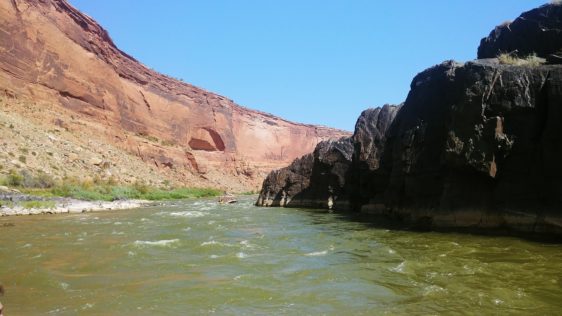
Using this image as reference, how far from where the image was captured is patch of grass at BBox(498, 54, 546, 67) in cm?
1505

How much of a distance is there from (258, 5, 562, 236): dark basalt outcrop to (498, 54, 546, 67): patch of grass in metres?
0.32

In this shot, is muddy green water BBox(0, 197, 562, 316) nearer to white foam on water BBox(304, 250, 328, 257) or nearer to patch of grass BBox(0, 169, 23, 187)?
white foam on water BBox(304, 250, 328, 257)

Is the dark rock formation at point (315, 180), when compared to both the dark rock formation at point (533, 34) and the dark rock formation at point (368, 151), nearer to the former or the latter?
the dark rock formation at point (368, 151)

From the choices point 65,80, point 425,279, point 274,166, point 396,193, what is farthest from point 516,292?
point 274,166

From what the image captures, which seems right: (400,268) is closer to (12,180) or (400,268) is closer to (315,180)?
(315,180)

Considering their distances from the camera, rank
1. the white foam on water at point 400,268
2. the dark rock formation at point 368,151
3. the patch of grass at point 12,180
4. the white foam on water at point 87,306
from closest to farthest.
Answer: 1. the white foam on water at point 87,306
2. the white foam on water at point 400,268
3. the dark rock formation at point 368,151
4. the patch of grass at point 12,180

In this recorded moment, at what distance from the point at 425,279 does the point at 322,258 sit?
3245mm

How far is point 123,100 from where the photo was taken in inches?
2522

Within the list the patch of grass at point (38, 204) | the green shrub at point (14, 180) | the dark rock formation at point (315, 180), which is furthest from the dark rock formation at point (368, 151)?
the green shrub at point (14, 180)

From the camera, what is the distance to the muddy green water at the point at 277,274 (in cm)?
738

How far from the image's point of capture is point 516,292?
784 cm

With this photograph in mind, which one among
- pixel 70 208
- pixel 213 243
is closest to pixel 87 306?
pixel 213 243

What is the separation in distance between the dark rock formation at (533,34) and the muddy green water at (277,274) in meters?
7.25

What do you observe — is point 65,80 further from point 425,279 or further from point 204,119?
point 425,279
